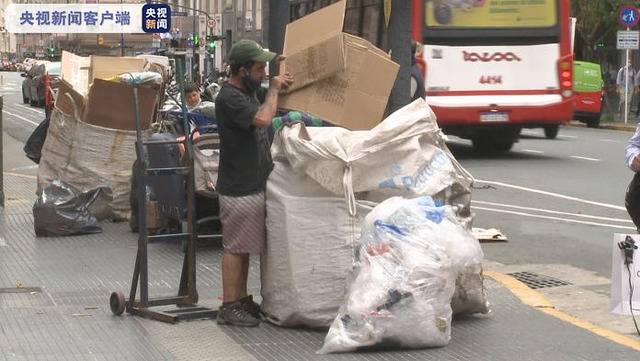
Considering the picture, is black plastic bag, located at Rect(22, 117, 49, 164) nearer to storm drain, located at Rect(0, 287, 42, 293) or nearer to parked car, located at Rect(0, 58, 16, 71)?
storm drain, located at Rect(0, 287, 42, 293)

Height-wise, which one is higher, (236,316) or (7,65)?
(236,316)

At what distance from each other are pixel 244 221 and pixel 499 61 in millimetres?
13800

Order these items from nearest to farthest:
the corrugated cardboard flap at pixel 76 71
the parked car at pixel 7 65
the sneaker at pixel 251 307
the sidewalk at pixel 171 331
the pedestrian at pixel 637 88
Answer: the sidewalk at pixel 171 331
the sneaker at pixel 251 307
the corrugated cardboard flap at pixel 76 71
the pedestrian at pixel 637 88
the parked car at pixel 7 65

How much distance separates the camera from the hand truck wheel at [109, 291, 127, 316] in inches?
307

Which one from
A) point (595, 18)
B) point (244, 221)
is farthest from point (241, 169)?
point (595, 18)

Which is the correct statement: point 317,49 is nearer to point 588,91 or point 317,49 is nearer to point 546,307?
point 546,307

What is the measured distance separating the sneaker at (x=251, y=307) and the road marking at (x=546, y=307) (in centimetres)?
199

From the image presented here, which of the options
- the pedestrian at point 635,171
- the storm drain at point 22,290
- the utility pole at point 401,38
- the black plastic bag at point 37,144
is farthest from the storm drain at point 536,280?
the black plastic bag at point 37,144

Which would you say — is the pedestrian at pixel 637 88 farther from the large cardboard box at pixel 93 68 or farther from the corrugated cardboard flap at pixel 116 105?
the corrugated cardboard flap at pixel 116 105

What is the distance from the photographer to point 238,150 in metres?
7.30

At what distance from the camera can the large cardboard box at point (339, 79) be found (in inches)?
298

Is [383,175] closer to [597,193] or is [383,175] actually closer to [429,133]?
[429,133]

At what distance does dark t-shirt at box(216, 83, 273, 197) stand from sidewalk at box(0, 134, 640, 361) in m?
0.92

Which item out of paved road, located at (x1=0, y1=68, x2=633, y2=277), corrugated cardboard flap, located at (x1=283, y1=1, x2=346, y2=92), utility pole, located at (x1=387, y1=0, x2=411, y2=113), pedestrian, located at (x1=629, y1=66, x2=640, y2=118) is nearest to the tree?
pedestrian, located at (x1=629, y1=66, x2=640, y2=118)
